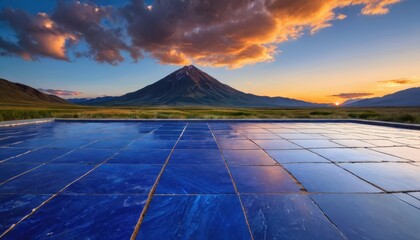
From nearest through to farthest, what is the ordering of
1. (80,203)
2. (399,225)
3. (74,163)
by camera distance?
(399,225) < (80,203) < (74,163)

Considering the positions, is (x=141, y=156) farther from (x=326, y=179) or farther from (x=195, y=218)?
(x=326, y=179)

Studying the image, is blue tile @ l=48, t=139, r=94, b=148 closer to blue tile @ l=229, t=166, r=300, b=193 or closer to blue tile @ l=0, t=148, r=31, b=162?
blue tile @ l=0, t=148, r=31, b=162

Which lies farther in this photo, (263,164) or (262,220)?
(263,164)

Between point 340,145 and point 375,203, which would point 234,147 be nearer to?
point 340,145

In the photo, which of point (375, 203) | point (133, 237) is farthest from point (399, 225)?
point (133, 237)

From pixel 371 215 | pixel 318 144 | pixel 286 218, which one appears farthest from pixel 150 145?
pixel 371 215

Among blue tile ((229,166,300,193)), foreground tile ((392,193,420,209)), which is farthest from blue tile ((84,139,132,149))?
foreground tile ((392,193,420,209))
